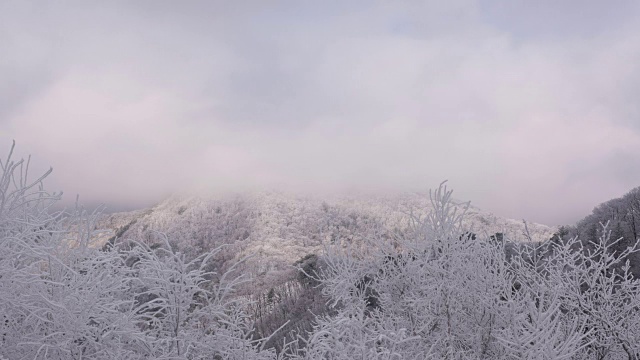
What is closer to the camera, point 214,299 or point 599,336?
point 214,299

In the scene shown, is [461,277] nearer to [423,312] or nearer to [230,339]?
[423,312]

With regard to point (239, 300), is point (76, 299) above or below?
above

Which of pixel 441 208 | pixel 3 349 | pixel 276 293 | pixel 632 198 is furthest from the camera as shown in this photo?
pixel 276 293

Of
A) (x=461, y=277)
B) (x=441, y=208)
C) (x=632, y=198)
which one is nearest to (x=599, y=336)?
(x=461, y=277)

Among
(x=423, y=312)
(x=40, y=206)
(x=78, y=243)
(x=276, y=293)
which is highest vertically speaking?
(x=40, y=206)

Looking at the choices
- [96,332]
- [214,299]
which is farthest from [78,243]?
[214,299]

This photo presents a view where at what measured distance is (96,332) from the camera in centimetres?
473

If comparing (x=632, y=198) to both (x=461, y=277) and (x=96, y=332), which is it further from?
(x=96, y=332)

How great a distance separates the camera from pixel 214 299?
6.19 m

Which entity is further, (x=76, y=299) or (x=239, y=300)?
(x=239, y=300)

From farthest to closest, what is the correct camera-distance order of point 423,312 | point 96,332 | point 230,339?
1. point 423,312
2. point 230,339
3. point 96,332

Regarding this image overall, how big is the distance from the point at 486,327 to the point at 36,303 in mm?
6215

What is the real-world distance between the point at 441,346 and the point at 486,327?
777mm

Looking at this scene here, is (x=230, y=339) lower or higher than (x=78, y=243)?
lower
